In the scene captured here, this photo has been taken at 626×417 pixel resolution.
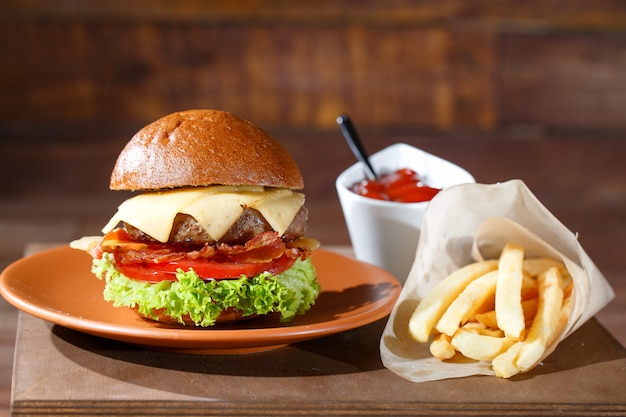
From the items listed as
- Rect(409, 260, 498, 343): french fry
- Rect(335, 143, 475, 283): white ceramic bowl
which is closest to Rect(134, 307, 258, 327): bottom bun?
Rect(409, 260, 498, 343): french fry

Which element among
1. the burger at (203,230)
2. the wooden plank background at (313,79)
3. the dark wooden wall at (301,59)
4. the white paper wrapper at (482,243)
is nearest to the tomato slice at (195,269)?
the burger at (203,230)

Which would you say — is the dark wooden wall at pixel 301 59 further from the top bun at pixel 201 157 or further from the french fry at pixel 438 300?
the french fry at pixel 438 300

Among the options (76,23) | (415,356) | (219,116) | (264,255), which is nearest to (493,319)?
(415,356)

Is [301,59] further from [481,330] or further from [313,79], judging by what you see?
[481,330]

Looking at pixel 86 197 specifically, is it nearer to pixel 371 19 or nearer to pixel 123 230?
pixel 371 19

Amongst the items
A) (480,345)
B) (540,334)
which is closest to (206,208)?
(480,345)

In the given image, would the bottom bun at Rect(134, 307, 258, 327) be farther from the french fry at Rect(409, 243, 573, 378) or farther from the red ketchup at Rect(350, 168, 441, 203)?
the red ketchup at Rect(350, 168, 441, 203)

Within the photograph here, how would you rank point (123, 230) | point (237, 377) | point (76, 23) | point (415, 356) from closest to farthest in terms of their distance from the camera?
point (237, 377) < point (415, 356) < point (123, 230) < point (76, 23)
